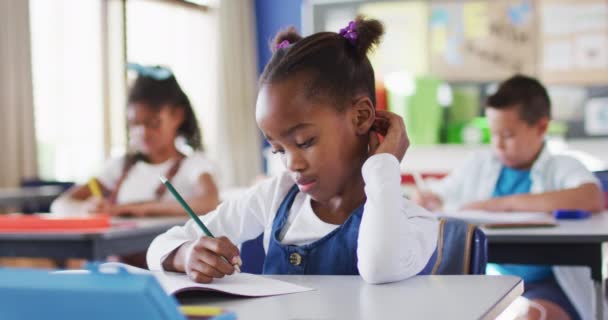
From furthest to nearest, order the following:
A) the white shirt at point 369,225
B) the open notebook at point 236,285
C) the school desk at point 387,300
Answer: the white shirt at point 369,225 < the open notebook at point 236,285 < the school desk at point 387,300

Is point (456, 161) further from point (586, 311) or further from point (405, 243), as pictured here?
point (405, 243)

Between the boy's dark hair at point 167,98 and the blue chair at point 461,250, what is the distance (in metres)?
1.83

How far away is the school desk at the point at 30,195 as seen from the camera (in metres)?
3.79

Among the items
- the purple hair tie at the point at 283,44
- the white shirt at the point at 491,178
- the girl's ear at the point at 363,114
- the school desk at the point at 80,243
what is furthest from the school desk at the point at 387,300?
the white shirt at the point at 491,178

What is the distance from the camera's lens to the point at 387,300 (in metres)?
0.98

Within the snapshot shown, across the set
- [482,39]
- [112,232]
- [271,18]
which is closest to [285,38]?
[112,232]

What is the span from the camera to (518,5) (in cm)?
527

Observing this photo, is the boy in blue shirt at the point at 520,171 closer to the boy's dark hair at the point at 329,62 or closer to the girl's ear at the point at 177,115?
the girl's ear at the point at 177,115

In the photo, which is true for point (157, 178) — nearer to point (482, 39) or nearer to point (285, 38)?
point (285, 38)

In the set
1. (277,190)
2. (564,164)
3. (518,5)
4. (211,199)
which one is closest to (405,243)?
(277,190)

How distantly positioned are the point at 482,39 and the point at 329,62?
167 inches

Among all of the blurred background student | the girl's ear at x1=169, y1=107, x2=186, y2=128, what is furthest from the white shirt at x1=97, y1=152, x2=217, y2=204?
the girl's ear at x1=169, y1=107, x2=186, y2=128

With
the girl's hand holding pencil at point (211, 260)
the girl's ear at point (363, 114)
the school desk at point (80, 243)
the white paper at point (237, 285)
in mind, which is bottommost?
the school desk at point (80, 243)

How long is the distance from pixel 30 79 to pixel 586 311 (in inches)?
145
